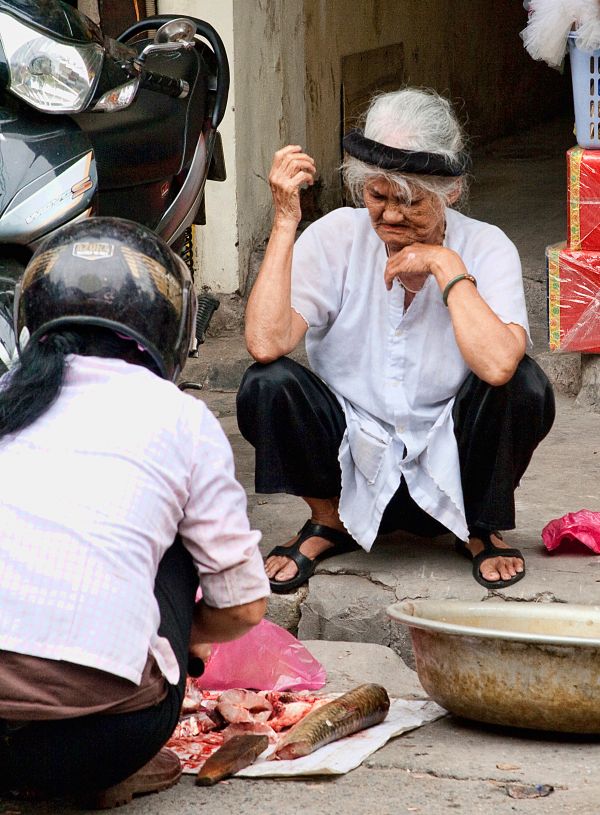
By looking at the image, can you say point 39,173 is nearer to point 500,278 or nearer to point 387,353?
point 387,353

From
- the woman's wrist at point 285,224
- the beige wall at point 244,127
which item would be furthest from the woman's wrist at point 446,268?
the beige wall at point 244,127

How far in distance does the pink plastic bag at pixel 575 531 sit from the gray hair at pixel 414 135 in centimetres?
91

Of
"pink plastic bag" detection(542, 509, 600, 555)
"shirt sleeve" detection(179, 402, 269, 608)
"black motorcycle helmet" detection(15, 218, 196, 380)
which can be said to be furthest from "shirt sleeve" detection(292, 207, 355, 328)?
"shirt sleeve" detection(179, 402, 269, 608)

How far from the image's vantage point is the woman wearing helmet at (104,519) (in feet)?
6.56

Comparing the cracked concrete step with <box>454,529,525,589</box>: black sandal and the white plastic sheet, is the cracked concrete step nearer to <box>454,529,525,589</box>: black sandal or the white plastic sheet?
<box>454,529,525,589</box>: black sandal

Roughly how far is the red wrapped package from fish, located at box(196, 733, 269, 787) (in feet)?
8.19

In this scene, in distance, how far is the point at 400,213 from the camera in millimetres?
3215

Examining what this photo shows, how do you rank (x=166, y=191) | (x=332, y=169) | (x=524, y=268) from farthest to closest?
1. (x=332, y=169)
2. (x=524, y=268)
3. (x=166, y=191)

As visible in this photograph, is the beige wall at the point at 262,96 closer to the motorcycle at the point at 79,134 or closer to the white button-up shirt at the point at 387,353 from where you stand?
the motorcycle at the point at 79,134

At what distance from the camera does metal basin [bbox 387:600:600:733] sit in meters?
2.54

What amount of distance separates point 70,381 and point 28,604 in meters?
0.36

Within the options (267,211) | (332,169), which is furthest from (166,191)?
(332,169)

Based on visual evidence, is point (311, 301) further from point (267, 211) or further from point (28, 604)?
point (267, 211)

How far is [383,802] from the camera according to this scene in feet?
7.81
